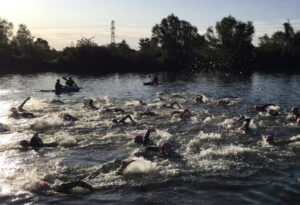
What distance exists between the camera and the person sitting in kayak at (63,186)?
11.9m

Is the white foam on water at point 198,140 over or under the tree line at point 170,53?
under

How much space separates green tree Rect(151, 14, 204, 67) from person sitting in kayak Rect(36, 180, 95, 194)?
308 feet

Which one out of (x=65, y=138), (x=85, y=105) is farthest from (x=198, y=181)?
(x=85, y=105)

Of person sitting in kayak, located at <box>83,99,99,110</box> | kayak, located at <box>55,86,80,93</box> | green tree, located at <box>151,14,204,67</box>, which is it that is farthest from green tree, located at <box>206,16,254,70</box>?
person sitting in kayak, located at <box>83,99,99,110</box>

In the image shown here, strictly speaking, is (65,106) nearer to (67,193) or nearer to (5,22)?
(67,193)

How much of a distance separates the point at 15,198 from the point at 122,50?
93.0 meters

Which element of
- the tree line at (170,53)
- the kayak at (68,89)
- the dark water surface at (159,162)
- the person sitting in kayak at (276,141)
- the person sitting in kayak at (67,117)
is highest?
the tree line at (170,53)

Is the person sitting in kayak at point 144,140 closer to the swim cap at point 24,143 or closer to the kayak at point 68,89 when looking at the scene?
the swim cap at point 24,143

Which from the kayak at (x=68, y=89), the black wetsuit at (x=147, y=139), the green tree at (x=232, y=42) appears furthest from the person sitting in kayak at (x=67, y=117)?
the green tree at (x=232, y=42)

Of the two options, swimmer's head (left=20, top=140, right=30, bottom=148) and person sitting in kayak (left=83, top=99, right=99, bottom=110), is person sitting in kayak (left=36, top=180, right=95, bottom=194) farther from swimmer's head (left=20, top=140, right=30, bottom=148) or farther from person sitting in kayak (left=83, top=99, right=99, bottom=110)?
person sitting in kayak (left=83, top=99, right=99, bottom=110)

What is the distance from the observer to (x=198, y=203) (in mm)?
11180

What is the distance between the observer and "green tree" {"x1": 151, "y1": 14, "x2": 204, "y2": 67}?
105m

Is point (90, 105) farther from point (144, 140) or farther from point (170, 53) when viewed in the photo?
point (170, 53)

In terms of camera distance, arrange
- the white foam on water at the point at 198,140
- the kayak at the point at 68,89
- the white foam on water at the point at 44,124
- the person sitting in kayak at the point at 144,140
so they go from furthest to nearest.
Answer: the kayak at the point at 68,89, the white foam on water at the point at 44,124, the person sitting in kayak at the point at 144,140, the white foam on water at the point at 198,140
